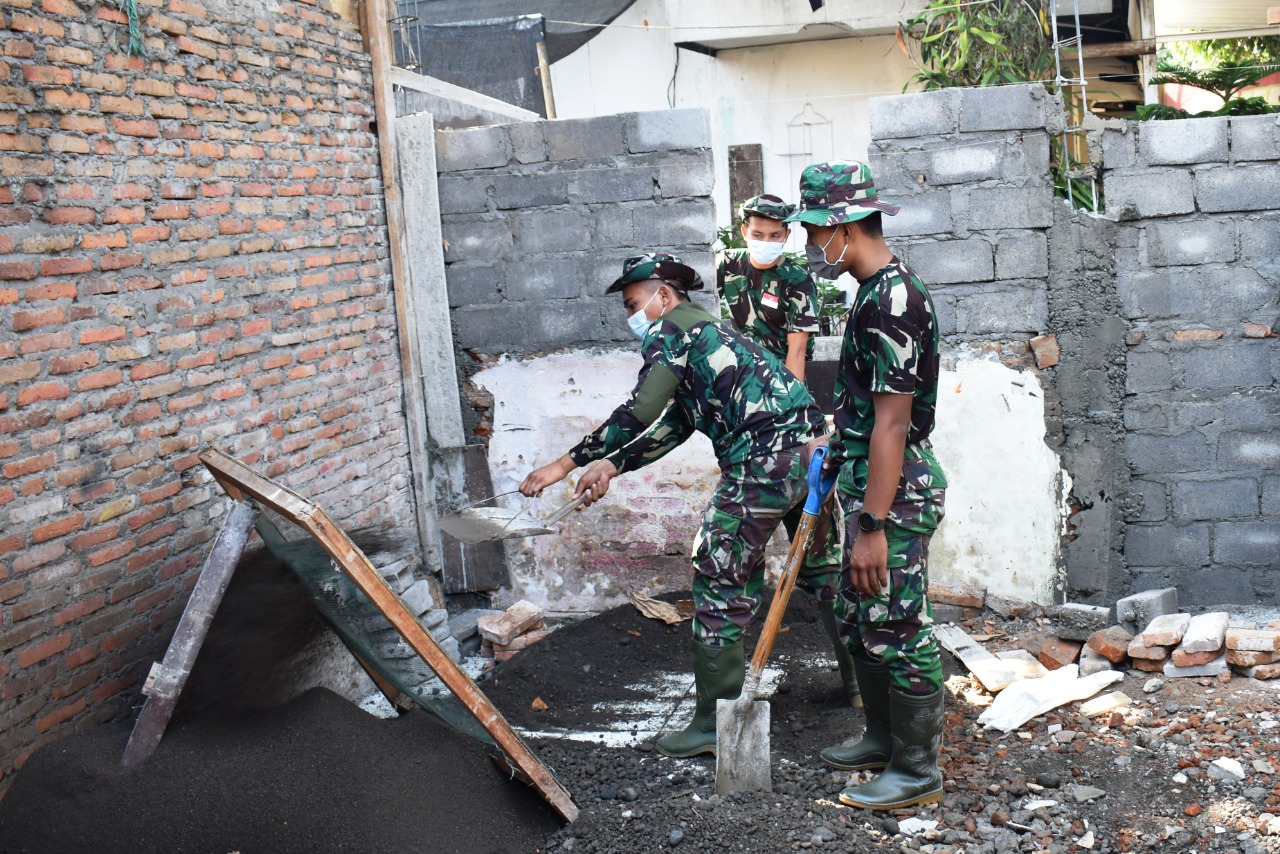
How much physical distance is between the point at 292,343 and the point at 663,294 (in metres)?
1.75

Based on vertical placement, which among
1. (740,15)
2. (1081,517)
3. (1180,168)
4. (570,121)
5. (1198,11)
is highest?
(740,15)

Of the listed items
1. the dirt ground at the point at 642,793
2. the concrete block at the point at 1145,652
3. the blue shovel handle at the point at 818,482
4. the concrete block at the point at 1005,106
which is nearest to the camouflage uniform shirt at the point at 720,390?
the blue shovel handle at the point at 818,482

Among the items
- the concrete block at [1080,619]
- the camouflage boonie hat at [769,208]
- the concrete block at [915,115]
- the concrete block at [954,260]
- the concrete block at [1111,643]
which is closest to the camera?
the concrete block at [1111,643]

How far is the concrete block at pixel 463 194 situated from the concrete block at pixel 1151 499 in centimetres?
329

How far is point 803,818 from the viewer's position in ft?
10.8

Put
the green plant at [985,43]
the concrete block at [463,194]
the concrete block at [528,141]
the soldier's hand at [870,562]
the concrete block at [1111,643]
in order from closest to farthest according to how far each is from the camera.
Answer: the soldier's hand at [870,562], the concrete block at [1111,643], the green plant at [985,43], the concrete block at [528,141], the concrete block at [463,194]

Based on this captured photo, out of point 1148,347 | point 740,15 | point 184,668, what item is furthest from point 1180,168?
point 740,15

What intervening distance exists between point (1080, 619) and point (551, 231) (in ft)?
9.77

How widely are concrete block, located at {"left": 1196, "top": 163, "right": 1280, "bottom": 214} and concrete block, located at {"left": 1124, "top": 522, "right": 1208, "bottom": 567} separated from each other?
140cm

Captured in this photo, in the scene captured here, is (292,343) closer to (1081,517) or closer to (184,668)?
(184,668)

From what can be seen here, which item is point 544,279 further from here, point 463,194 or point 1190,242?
point 1190,242

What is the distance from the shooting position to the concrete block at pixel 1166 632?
4148 mm

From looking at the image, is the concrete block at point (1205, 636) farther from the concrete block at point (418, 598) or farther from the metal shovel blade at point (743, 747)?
the concrete block at point (418, 598)

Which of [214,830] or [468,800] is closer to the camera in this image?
[214,830]
